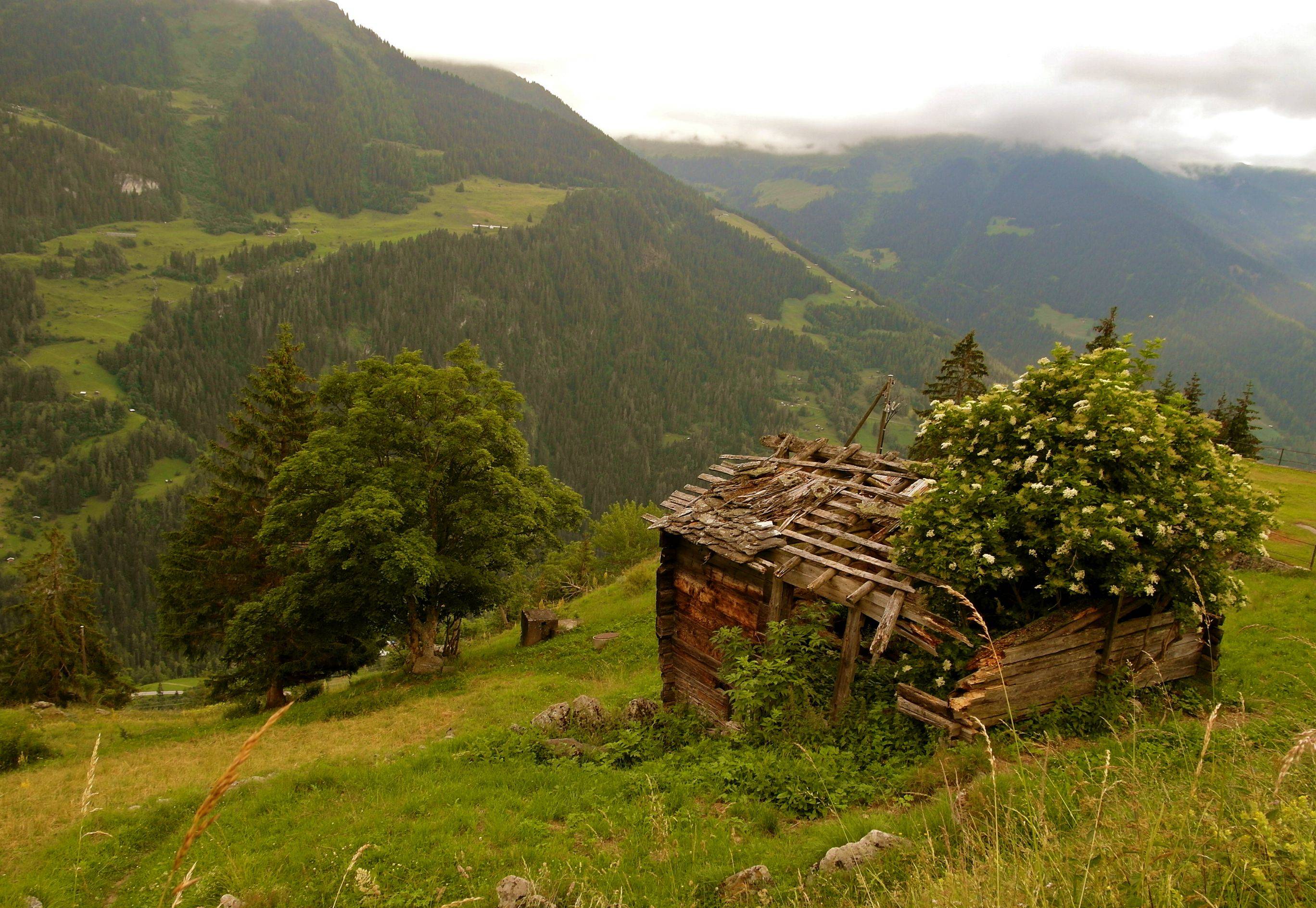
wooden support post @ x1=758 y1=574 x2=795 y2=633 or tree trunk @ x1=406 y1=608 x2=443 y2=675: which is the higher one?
wooden support post @ x1=758 y1=574 x2=795 y2=633

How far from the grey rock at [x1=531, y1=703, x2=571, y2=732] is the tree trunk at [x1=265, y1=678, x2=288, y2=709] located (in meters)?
18.6

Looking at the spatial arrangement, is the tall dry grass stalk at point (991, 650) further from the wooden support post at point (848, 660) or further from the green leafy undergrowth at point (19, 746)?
the green leafy undergrowth at point (19, 746)

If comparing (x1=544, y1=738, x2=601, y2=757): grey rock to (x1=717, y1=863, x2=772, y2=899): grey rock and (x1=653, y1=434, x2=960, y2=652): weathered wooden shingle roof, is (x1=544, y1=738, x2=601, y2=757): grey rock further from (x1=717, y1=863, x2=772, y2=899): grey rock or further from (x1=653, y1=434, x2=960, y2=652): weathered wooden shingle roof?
(x1=717, y1=863, x2=772, y2=899): grey rock

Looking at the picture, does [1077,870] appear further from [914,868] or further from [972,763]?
[972,763]

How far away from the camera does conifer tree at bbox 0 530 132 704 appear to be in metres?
31.0

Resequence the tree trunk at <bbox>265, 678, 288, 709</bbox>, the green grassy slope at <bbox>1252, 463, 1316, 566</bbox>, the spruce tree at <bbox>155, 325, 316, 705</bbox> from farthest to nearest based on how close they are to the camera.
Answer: the spruce tree at <bbox>155, 325, 316, 705</bbox> < the tree trunk at <bbox>265, 678, 288, 709</bbox> < the green grassy slope at <bbox>1252, 463, 1316, 566</bbox>

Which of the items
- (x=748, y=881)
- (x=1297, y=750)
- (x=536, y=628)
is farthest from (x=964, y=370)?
(x=1297, y=750)

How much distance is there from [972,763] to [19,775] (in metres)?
23.4

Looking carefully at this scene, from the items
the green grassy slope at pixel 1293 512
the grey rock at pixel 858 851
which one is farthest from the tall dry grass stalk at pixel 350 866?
the green grassy slope at pixel 1293 512

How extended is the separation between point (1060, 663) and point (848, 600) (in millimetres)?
2880

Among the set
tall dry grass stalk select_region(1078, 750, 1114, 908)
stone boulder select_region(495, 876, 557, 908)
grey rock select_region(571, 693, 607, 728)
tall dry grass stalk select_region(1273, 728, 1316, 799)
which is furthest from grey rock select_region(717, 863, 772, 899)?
grey rock select_region(571, 693, 607, 728)

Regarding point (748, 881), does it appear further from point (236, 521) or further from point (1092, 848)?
point (236, 521)

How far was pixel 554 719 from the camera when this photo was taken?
14.0 metres

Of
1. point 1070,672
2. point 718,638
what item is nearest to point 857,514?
point 718,638
